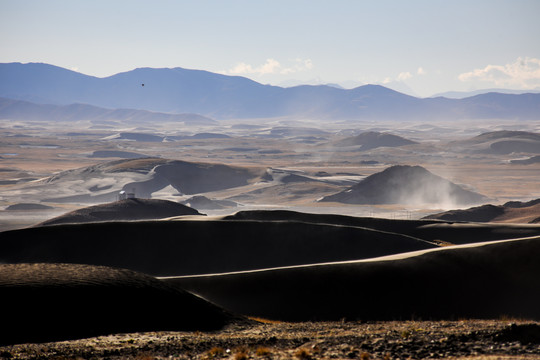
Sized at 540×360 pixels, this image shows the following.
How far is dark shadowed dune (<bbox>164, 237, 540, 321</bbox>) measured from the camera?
23844 mm

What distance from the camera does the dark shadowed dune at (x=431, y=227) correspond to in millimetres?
42156

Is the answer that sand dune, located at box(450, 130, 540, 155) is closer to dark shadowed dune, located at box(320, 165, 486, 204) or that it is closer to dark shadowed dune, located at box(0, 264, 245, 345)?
dark shadowed dune, located at box(320, 165, 486, 204)

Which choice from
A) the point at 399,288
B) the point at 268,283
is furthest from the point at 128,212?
the point at 399,288

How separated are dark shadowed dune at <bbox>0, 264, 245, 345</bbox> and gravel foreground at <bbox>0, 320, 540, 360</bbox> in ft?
4.17

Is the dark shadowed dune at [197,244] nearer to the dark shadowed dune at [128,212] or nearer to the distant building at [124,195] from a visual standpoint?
the dark shadowed dune at [128,212]

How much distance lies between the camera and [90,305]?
61.0 feet

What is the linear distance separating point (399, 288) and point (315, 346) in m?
12.1

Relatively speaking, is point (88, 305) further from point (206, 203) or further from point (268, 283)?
point (206, 203)

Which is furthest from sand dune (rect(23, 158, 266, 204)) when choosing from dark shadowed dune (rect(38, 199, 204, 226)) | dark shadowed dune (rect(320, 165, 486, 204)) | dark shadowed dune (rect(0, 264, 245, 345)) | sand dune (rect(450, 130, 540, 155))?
sand dune (rect(450, 130, 540, 155))

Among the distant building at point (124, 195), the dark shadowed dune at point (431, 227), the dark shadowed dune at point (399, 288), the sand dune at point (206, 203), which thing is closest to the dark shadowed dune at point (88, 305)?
the dark shadowed dune at point (399, 288)

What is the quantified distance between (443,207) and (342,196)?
14.9 meters

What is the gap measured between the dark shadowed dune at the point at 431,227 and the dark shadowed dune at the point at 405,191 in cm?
5013

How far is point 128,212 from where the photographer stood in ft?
220

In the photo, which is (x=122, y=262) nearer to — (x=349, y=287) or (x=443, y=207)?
(x=349, y=287)
